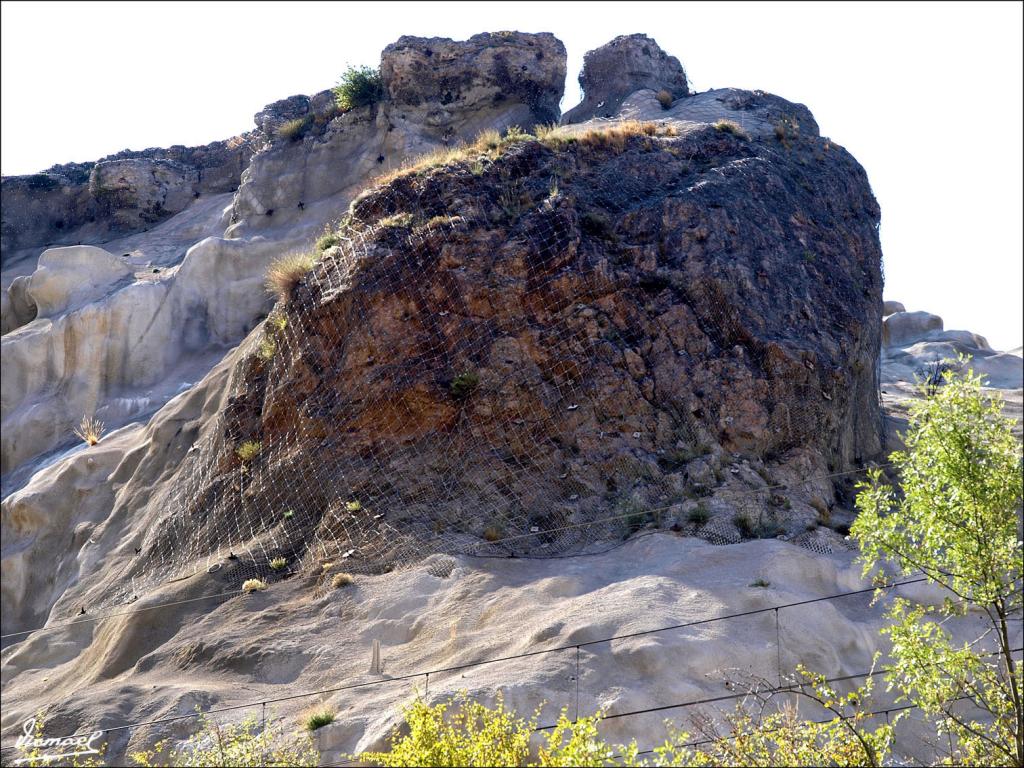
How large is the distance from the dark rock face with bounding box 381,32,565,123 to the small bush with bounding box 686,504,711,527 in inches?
810

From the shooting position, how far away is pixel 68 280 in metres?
37.3

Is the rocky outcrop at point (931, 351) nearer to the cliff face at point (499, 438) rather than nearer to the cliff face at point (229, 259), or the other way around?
the cliff face at point (499, 438)

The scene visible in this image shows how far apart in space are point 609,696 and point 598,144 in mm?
13742

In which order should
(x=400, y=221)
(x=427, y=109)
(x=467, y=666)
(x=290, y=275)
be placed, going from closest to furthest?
(x=467, y=666) < (x=400, y=221) < (x=290, y=275) < (x=427, y=109)

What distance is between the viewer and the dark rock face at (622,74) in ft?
110

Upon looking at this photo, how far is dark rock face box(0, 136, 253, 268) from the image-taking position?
4503cm

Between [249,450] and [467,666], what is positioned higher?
[249,450]

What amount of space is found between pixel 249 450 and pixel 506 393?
526 cm

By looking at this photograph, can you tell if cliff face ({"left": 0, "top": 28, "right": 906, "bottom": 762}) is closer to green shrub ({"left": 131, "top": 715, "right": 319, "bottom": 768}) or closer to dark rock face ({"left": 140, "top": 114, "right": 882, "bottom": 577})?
dark rock face ({"left": 140, "top": 114, "right": 882, "bottom": 577})

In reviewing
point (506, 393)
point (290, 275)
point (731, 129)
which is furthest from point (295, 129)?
point (506, 393)

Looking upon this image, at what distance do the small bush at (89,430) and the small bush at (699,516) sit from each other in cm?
1842

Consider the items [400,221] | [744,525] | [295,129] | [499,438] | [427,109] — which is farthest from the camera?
[295,129]

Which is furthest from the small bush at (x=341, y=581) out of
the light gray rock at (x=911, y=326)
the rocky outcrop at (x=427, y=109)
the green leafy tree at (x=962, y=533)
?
the light gray rock at (x=911, y=326)

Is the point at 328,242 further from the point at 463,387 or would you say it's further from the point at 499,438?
the point at 499,438
